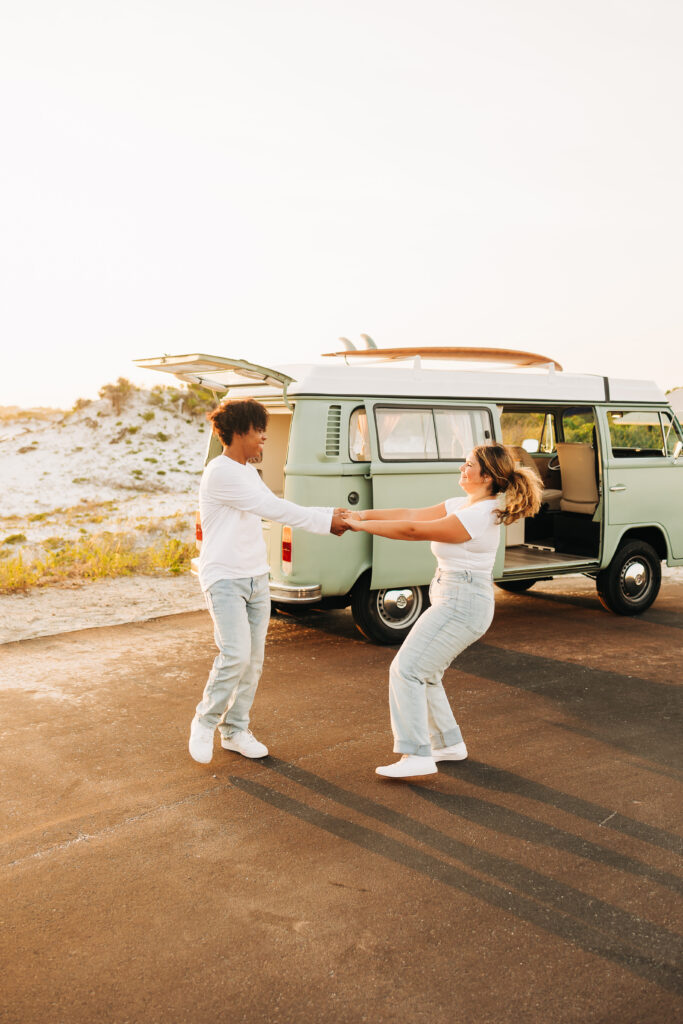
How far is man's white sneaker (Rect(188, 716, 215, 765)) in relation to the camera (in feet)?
16.0

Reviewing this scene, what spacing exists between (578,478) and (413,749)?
570cm

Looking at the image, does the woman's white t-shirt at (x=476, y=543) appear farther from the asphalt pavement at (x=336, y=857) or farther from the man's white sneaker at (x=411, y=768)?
the asphalt pavement at (x=336, y=857)

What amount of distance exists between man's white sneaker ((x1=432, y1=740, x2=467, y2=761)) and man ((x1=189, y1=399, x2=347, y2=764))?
1.17 metres

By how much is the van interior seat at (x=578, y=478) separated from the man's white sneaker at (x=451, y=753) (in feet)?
16.6

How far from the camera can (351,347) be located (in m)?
8.62

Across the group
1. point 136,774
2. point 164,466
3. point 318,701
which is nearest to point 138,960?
point 136,774

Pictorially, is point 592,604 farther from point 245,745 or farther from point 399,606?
point 245,745

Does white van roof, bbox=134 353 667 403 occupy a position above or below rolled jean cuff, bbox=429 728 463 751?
above

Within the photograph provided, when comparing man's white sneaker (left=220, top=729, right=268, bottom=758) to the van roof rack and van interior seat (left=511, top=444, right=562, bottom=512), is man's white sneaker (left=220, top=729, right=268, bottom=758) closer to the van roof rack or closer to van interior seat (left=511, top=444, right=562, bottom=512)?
the van roof rack

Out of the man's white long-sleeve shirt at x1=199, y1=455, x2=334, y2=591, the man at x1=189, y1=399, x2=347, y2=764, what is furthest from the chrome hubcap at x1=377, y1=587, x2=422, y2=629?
the man's white long-sleeve shirt at x1=199, y1=455, x2=334, y2=591

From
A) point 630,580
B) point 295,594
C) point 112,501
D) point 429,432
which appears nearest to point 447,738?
point 295,594

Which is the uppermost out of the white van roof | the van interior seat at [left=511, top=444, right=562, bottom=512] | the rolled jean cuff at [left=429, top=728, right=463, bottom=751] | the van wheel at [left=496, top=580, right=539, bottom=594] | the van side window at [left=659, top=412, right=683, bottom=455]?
the white van roof

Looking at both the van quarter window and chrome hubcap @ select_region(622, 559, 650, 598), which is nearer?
the van quarter window

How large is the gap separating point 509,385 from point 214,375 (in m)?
2.83
